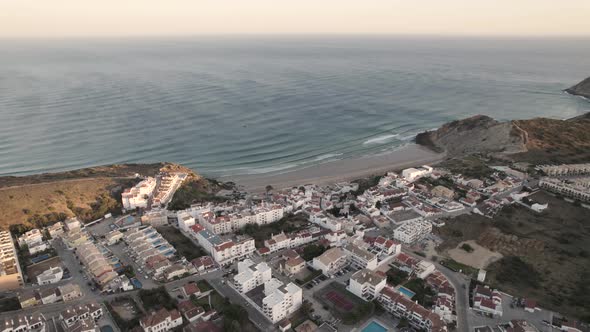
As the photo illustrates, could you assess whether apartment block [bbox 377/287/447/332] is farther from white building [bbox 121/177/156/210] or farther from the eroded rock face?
the eroded rock face

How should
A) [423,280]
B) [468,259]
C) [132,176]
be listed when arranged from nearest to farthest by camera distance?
[423,280] → [468,259] → [132,176]

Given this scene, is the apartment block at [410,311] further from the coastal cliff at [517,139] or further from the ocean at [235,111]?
the coastal cliff at [517,139]

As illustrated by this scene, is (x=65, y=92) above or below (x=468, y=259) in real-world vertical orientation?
above

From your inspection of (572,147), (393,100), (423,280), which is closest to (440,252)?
(423,280)

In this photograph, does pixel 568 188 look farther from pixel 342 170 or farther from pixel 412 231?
pixel 342 170

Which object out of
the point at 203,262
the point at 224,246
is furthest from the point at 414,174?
the point at 203,262

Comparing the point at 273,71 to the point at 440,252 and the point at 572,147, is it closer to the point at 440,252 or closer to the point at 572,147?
the point at 572,147

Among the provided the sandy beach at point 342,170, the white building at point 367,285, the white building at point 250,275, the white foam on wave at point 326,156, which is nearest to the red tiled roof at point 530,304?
the white building at point 367,285

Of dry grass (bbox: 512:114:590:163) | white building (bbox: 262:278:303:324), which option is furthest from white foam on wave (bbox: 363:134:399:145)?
white building (bbox: 262:278:303:324)
